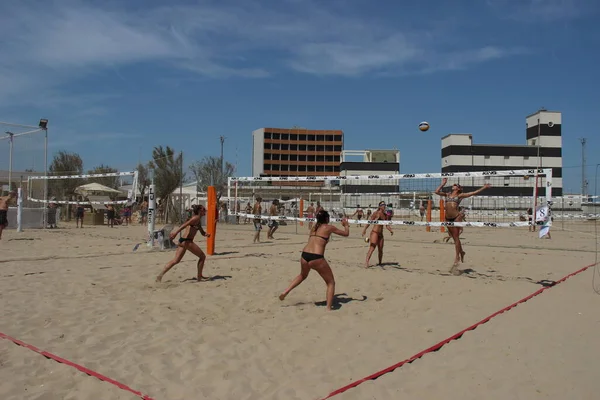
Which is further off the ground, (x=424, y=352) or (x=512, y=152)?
(x=512, y=152)

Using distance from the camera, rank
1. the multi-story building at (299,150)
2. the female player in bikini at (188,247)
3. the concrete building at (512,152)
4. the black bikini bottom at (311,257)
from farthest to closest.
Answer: the multi-story building at (299,150), the concrete building at (512,152), the female player in bikini at (188,247), the black bikini bottom at (311,257)

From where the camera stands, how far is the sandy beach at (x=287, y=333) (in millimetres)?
3617

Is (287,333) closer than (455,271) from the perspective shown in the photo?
Yes

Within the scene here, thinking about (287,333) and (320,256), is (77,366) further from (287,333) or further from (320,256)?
(320,256)

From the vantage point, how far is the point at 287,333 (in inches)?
197

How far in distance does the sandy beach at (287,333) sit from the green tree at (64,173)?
19.6 m

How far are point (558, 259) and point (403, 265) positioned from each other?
13.6 ft

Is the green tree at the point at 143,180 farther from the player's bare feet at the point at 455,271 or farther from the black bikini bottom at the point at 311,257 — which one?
the black bikini bottom at the point at 311,257

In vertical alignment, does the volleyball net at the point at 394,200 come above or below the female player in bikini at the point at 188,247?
above

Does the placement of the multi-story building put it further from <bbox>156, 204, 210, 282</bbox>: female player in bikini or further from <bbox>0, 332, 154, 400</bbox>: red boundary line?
<bbox>0, 332, 154, 400</bbox>: red boundary line

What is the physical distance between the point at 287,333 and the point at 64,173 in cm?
2624

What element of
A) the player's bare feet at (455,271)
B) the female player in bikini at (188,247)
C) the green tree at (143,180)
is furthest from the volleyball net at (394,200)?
the green tree at (143,180)

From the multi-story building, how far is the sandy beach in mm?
78658

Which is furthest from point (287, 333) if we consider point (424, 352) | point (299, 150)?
point (299, 150)
